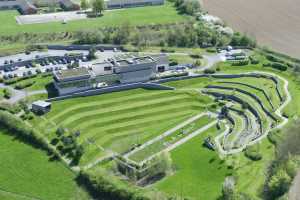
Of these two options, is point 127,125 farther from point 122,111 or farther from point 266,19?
point 266,19

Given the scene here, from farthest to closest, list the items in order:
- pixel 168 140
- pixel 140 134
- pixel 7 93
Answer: pixel 7 93 < pixel 140 134 < pixel 168 140

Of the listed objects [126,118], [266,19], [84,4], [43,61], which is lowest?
[126,118]

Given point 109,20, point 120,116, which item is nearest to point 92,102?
point 120,116

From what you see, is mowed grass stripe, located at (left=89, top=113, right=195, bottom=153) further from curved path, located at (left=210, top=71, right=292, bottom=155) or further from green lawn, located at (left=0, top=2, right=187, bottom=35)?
green lawn, located at (left=0, top=2, right=187, bottom=35)

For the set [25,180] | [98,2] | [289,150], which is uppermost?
[98,2]

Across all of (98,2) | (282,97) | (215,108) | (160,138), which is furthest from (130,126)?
(98,2)

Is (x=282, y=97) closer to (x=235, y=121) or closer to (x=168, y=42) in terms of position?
(x=235, y=121)

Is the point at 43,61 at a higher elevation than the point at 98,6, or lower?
lower
